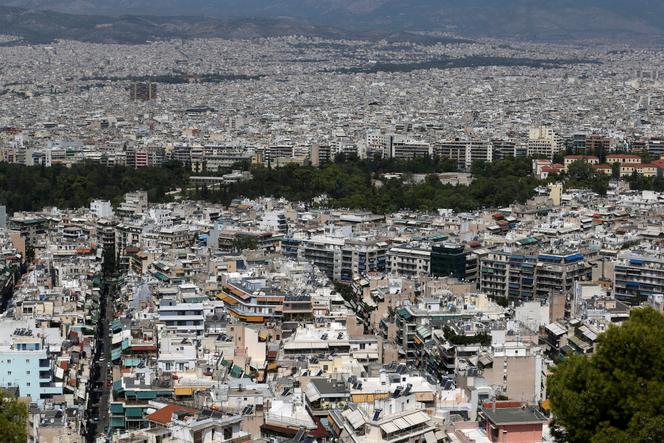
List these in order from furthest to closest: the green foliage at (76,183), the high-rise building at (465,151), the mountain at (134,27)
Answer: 1. the mountain at (134,27)
2. the high-rise building at (465,151)
3. the green foliage at (76,183)

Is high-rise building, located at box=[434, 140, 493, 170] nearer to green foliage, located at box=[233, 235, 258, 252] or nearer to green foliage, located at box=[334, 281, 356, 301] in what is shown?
green foliage, located at box=[233, 235, 258, 252]

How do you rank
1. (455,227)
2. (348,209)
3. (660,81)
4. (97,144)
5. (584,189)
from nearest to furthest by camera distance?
1. (455,227)
2. (348,209)
3. (584,189)
4. (97,144)
5. (660,81)

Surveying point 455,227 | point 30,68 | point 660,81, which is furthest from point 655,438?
point 30,68

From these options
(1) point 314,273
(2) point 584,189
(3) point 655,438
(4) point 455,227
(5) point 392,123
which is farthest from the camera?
(5) point 392,123

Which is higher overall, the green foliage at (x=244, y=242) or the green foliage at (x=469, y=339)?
the green foliage at (x=469, y=339)

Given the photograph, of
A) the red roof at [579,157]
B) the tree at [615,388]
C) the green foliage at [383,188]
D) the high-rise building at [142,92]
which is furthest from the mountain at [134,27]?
the tree at [615,388]

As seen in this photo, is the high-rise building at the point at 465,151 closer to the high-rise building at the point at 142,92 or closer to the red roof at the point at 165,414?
the red roof at the point at 165,414

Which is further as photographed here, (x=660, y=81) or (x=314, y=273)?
(x=660, y=81)

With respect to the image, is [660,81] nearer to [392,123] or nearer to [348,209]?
[392,123]

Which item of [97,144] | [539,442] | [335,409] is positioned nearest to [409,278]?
[335,409]
